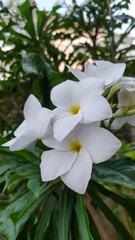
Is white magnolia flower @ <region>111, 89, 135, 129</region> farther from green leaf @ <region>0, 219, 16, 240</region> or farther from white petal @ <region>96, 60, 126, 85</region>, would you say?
green leaf @ <region>0, 219, 16, 240</region>

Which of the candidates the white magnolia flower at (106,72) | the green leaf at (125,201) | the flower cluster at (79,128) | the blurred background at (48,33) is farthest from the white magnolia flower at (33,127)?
the blurred background at (48,33)

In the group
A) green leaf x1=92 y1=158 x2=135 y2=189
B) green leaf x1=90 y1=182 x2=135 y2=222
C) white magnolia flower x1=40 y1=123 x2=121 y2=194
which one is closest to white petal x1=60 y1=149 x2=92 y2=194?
white magnolia flower x1=40 y1=123 x2=121 y2=194

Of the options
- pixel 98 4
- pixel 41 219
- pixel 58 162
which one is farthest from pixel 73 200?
pixel 98 4

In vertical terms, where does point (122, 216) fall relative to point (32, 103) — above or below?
below

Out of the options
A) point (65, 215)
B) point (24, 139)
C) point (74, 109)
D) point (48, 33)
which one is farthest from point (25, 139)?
point (48, 33)

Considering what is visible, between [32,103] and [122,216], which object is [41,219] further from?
[122,216]

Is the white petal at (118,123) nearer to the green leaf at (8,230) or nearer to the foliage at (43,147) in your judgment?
the foliage at (43,147)
